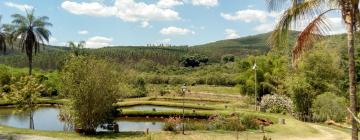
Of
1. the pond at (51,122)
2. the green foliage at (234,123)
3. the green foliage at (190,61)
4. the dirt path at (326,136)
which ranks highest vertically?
the green foliage at (190,61)

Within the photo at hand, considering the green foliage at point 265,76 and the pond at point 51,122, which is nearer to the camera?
the pond at point 51,122

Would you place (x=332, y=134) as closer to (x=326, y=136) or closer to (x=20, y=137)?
(x=326, y=136)

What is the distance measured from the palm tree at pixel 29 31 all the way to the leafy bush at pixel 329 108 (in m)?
41.1

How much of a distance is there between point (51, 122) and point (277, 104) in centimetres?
2256

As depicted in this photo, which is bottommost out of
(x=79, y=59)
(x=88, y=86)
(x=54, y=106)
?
(x=54, y=106)

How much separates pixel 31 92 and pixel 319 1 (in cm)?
2545

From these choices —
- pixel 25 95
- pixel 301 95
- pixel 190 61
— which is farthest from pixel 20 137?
pixel 190 61

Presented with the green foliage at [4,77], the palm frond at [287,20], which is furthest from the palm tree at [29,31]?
the palm frond at [287,20]

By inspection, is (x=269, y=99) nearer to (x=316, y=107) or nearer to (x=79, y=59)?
(x=316, y=107)

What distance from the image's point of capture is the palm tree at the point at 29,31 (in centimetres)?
6172

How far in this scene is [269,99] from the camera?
4581 centimetres

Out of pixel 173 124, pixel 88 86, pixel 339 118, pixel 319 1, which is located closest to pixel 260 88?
pixel 339 118

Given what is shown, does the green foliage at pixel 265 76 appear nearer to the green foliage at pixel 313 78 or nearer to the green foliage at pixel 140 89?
the green foliage at pixel 313 78

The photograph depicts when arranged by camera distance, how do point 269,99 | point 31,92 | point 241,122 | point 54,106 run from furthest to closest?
1. point 54,106
2. point 269,99
3. point 31,92
4. point 241,122
